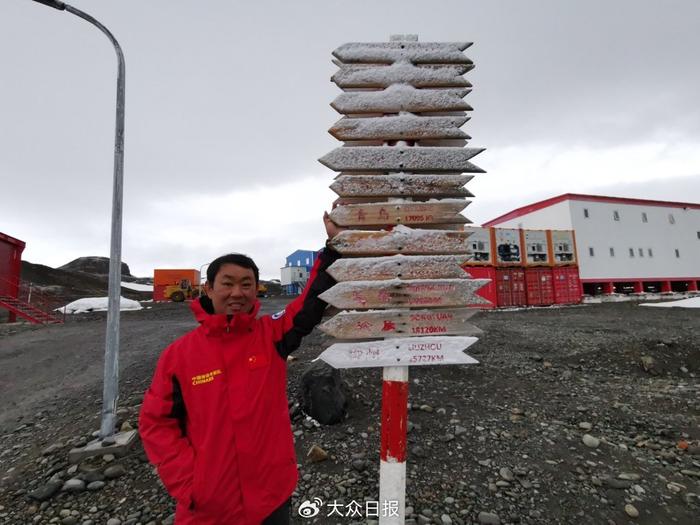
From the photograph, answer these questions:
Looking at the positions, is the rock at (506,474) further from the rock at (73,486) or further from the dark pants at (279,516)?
the rock at (73,486)

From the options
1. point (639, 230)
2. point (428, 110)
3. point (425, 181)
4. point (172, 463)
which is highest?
point (639, 230)

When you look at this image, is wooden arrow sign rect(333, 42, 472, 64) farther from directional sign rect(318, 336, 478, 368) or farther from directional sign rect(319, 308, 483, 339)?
directional sign rect(318, 336, 478, 368)

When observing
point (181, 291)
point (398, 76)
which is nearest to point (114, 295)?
point (398, 76)

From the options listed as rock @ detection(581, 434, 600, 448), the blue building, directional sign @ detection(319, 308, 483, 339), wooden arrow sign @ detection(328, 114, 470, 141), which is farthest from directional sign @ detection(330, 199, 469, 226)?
the blue building

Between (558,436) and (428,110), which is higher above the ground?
(428,110)

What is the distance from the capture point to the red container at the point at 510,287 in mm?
17228

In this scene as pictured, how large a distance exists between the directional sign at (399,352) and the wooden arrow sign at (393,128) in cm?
115

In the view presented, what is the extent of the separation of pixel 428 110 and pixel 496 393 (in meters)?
4.34

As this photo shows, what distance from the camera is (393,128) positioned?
1879 mm

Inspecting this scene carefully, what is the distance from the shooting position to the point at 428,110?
6.32ft

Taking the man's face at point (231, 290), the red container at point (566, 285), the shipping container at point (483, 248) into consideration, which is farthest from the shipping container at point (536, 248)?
the man's face at point (231, 290)

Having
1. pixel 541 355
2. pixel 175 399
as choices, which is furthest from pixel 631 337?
pixel 175 399

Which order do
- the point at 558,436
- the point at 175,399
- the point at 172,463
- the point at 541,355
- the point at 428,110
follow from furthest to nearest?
the point at 541,355 → the point at 558,436 → the point at 428,110 → the point at 175,399 → the point at 172,463

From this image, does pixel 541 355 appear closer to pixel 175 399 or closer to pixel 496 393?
pixel 496 393
